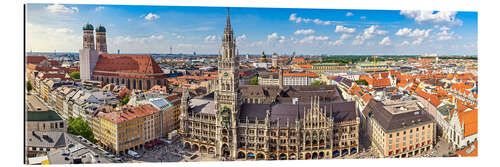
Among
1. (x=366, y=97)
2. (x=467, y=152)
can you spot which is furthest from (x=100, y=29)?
(x=467, y=152)

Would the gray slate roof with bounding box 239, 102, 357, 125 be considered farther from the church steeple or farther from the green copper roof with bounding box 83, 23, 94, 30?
the green copper roof with bounding box 83, 23, 94, 30

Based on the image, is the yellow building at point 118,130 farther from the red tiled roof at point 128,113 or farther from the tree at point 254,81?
the tree at point 254,81

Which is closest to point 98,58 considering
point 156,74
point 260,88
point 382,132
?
point 156,74

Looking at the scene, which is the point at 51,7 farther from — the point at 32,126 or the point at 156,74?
the point at 156,74

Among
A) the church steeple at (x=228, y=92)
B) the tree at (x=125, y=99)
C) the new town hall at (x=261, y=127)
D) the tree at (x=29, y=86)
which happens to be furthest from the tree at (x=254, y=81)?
the tree at (x=29, y=86)

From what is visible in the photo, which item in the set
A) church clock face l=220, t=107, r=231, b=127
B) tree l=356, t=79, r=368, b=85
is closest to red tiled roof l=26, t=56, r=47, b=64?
church clock face l=220, t=107, r=231, b=127
